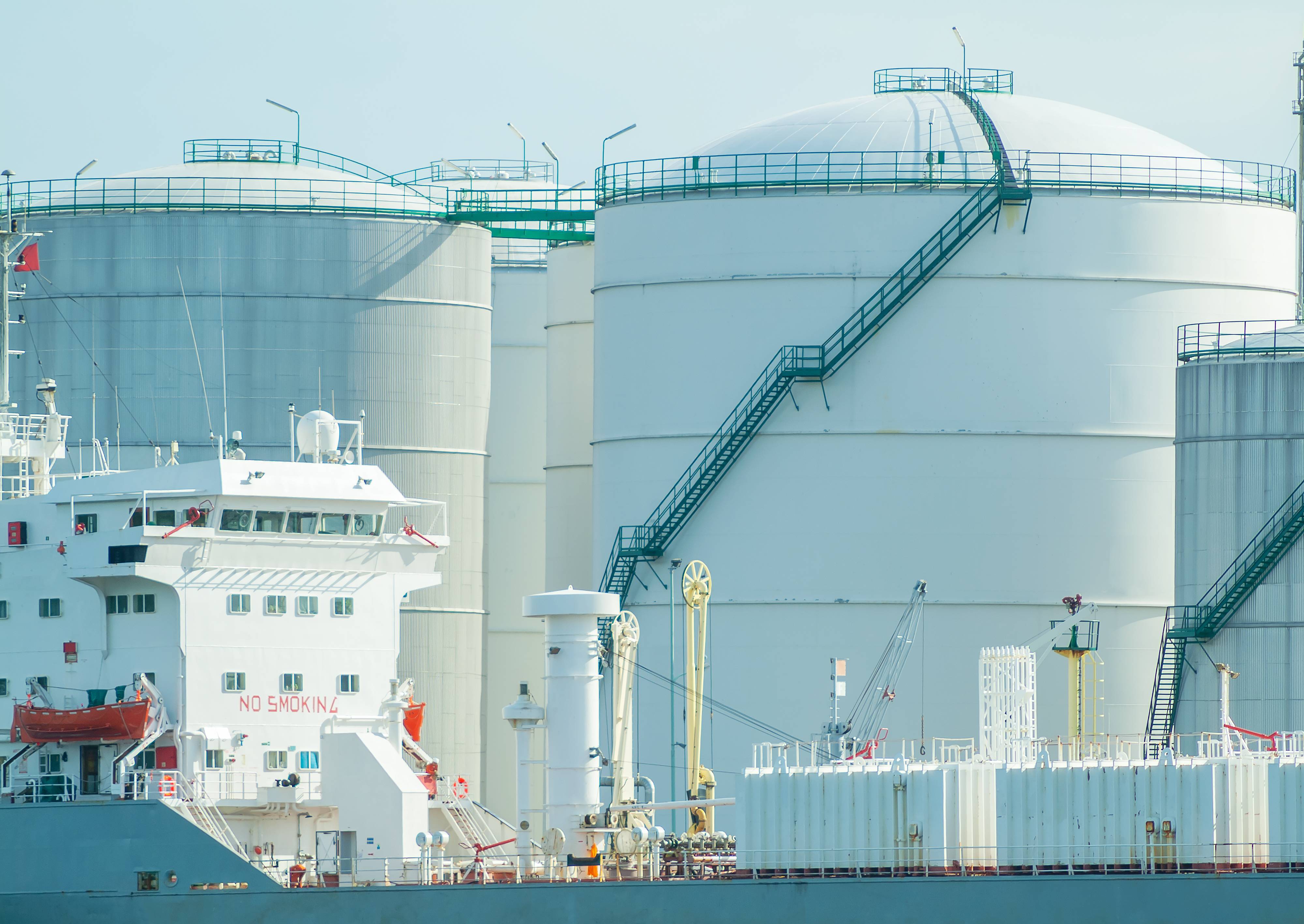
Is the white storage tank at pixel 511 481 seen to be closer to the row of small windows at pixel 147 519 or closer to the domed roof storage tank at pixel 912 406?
the domed roof storage tank at pixel 912 406

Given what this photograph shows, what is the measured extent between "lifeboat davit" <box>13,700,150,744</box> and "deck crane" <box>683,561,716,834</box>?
8936 mm

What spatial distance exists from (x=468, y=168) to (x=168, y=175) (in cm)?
1242

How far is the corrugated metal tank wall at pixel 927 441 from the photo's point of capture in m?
44.3

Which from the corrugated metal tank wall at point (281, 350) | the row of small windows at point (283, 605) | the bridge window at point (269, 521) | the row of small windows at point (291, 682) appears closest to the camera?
the row of small windows at point (291, 682)

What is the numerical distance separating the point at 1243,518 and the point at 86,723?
2047 cm

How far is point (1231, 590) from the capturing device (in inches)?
1594

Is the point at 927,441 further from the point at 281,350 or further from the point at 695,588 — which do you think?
the point at 281,350

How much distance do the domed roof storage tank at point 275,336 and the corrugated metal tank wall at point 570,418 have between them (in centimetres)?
195

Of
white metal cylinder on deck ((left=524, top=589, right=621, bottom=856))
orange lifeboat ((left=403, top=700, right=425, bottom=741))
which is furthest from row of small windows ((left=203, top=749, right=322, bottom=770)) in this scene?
white metal cylinder on deck ((left=524, top=589, right=621, bottom=856))

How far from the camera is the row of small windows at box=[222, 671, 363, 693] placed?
3609 cm

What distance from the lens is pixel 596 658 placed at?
3612 cm

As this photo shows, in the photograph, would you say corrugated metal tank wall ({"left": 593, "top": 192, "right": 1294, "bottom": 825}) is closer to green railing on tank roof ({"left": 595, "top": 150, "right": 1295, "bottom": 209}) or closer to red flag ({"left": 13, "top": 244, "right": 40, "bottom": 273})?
green railing on tank roof ({"left": 595, "top": 150, "right": 1295, "bottom": 209})

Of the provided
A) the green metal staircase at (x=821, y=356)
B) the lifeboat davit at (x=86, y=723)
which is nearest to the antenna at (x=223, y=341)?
the green metal staircase at (x=821, y=356)

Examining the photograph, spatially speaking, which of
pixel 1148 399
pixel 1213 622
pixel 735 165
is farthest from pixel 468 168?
pixel 1213 622
